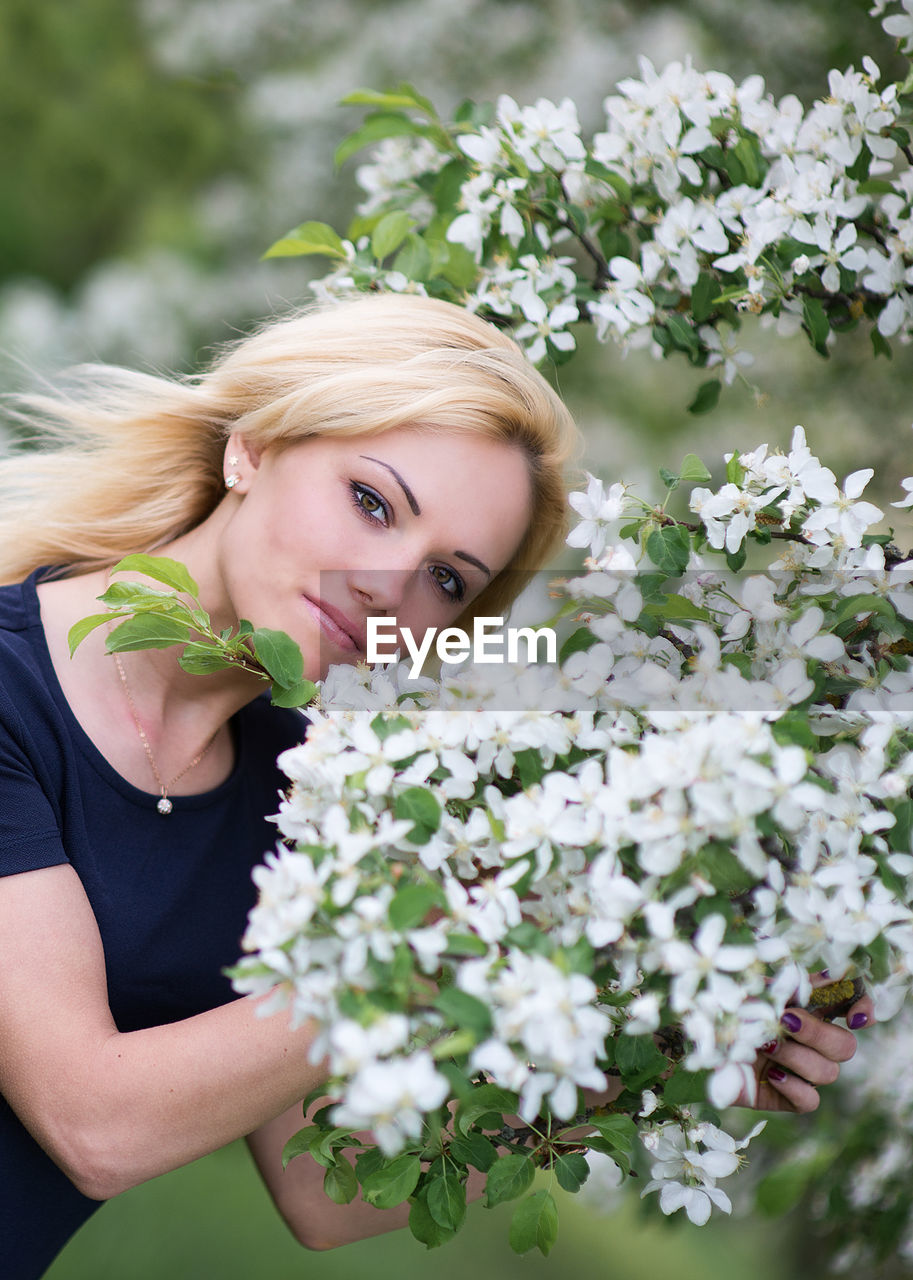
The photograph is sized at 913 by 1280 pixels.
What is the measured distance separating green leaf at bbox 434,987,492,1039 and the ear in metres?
1.15

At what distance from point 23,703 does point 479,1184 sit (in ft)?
3.09

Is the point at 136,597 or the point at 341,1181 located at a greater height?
the point at 136,597

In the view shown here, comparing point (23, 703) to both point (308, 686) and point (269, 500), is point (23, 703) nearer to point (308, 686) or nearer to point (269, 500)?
point (269, 500)

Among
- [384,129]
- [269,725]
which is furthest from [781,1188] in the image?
[384,129]

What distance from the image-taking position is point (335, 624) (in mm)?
1571

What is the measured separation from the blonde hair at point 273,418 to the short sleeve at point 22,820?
0.49 metres

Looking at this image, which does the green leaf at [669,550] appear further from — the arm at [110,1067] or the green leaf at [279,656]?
the arm at [110,1067]

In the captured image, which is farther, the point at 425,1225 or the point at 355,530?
the point at 355,530

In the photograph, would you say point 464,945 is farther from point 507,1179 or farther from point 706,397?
point 706,397

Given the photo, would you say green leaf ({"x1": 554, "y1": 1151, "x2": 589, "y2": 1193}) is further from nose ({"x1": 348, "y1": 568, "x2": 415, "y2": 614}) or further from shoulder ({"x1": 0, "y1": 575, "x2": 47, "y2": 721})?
shoulder ({"x1": 0, "y1": 575, "x2": 47, "y2": 721})

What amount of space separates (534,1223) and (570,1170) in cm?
6

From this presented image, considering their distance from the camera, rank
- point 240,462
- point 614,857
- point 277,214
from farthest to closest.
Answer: point 277,214 → point 240,462 → point 614,857

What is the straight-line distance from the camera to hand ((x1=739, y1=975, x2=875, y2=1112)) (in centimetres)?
119

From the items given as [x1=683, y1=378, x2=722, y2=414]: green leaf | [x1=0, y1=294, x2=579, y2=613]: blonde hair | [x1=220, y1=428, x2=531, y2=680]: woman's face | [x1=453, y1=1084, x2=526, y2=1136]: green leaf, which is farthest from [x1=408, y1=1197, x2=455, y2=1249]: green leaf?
[x1=683, y1=378, x2=722, y2=414]: green leaf
